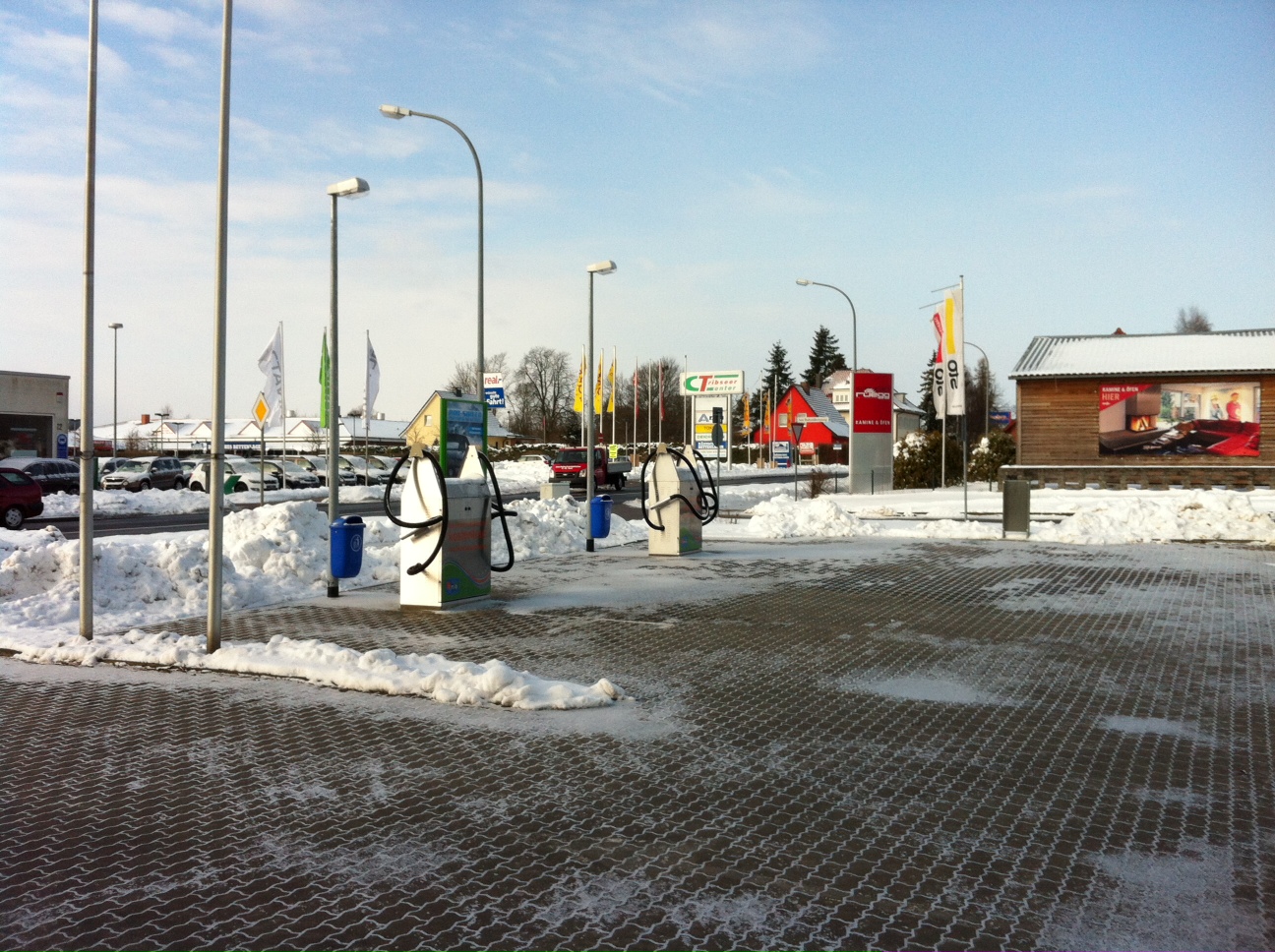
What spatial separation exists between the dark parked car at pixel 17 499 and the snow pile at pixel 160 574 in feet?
39.2

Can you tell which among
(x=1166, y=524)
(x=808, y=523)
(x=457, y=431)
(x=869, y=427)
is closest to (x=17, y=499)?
(x=457, y=431)

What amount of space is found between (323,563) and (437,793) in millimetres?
9153

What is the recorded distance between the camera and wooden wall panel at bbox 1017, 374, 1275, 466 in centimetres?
3656

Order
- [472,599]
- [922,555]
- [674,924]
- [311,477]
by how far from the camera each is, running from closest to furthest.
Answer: [674,924] < [472,599] < [922,555] < [311,477]

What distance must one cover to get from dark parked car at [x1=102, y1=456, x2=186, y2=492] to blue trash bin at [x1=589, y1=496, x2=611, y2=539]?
26.2 m

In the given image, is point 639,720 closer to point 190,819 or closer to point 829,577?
point 190,819

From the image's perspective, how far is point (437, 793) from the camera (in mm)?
5512

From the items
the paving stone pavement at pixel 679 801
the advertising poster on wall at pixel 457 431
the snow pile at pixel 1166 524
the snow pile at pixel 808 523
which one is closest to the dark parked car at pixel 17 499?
the advertising poster on wall at pixel 457 431

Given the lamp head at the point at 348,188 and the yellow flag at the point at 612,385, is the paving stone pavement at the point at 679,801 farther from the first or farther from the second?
the yellow flag at the point at 612,385

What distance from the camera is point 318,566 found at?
13984 millimetres

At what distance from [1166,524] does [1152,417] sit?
1691 centimetres

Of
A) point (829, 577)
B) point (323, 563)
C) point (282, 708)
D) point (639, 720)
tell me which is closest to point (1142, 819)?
point (639, 720)

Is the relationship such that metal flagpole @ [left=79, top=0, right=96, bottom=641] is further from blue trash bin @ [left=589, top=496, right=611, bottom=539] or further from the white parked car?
the white parked car

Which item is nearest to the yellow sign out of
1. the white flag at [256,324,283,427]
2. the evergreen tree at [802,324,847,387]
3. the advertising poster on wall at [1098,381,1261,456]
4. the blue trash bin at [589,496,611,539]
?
the white flag at [256,324,283,427]
